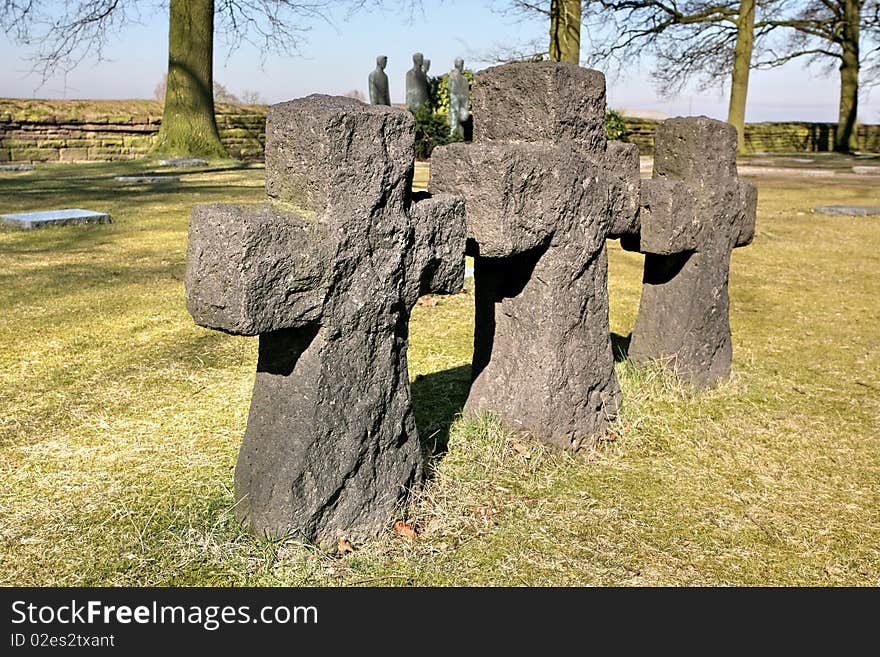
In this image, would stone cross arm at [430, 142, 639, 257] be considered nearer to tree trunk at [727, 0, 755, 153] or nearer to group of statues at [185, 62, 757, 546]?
group of statues at [185, 62, 757, 546]

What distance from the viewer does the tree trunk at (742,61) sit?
62.2 feet

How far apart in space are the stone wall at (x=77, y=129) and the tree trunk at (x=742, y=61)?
491 inches

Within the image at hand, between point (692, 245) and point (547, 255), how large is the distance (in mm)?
1151

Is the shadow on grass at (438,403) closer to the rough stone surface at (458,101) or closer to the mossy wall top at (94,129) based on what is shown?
the rough stone surface at (458,101)

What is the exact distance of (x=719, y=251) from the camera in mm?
4086

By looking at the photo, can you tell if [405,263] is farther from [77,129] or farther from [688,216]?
[77,129]

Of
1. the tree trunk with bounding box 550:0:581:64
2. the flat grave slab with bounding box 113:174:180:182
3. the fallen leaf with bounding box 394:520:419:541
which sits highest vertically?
the tree trunk with bounding box 550:0:581:64

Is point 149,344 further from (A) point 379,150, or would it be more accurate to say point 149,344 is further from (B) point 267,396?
(A) point 379,150

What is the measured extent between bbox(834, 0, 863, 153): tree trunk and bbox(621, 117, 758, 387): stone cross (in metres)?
24.1

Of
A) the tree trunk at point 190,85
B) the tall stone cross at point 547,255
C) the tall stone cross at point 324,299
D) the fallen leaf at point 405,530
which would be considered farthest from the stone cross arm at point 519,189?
the tree trunk at point 190,85

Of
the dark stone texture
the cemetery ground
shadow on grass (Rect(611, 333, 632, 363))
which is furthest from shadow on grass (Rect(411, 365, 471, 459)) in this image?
the dark stone texture

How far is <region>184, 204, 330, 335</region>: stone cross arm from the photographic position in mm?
2098

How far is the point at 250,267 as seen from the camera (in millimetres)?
2109

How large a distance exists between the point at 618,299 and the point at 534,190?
3566 mm
